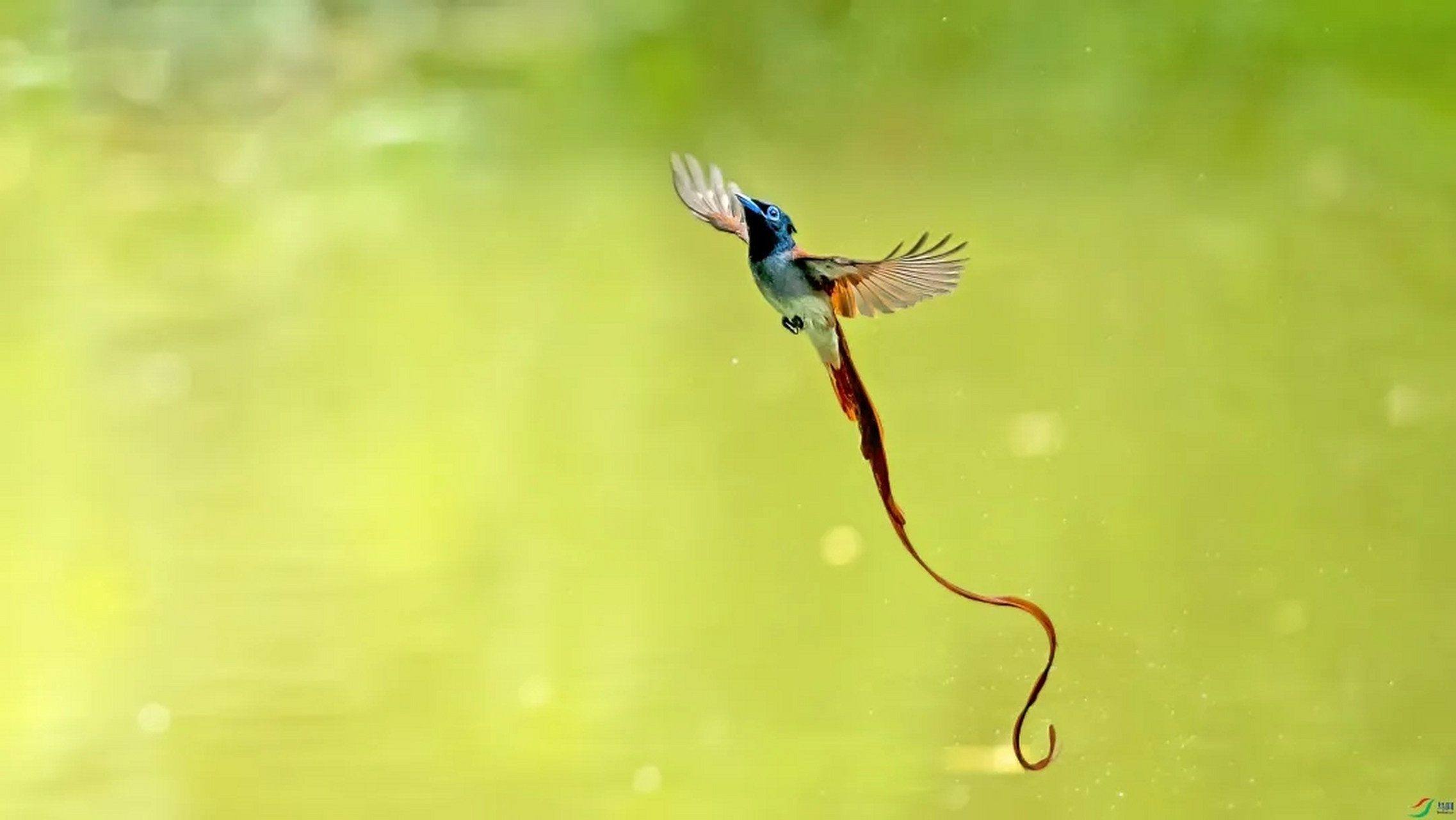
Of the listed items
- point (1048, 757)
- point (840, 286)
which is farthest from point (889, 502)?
point (1048, 757)

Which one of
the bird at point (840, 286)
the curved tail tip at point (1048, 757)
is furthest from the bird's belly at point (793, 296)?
the curved tail tip at point (1048, 757)

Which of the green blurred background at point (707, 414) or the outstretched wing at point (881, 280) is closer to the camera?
the outstretched wing at point (881, 280)

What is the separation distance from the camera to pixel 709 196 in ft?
3.30

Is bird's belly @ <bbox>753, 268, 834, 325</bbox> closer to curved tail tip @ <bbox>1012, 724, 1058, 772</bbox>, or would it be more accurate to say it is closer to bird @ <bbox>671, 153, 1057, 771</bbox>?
bird @ <bbox>671, 153, 1057, 771</bbox>

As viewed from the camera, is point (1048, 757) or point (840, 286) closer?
point (840, 286)

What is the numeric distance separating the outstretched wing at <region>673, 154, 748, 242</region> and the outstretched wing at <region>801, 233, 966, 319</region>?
103 mm

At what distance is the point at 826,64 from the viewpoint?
105 centimetres

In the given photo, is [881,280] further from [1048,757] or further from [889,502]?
[1048,757]

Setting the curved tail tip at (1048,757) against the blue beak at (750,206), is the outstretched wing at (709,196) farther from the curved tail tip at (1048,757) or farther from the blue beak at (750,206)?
the curved tail tip at (1048,757)

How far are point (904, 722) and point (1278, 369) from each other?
447mm

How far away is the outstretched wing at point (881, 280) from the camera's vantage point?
0.85 metres

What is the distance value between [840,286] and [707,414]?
22 cm

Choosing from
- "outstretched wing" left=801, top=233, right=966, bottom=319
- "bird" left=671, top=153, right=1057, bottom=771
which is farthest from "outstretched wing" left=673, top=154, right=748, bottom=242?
"outstretched wing" left=801, top=233, right=966, bottom=319

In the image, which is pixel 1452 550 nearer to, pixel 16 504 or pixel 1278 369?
pixel 1278 369
